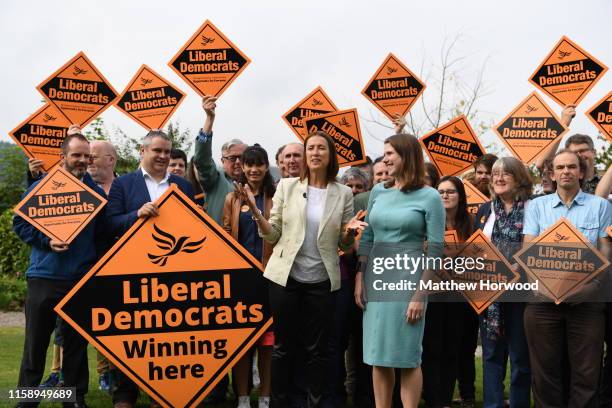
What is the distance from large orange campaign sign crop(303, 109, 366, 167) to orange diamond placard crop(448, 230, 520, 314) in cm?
231

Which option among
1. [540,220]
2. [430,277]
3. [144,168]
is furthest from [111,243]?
[540,220]

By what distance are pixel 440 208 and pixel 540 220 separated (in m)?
1.06

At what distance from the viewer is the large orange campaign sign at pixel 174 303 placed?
6199 millimetres

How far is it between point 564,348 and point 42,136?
5.28m

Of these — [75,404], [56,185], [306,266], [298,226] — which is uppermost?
[56,185]

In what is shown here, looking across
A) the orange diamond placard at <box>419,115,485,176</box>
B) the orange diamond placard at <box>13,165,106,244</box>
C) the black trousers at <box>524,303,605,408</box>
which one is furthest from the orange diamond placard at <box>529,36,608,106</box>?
the orange diamond placard at <box>13,165,106,244</box>

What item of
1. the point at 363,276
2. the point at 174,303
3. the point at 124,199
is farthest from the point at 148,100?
the point at 363,276

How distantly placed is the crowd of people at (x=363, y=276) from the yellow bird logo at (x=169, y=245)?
0.70 ft

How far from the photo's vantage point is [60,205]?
632 cm

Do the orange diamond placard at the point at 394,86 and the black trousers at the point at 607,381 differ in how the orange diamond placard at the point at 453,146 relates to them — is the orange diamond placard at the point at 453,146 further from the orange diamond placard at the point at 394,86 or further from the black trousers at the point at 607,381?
the black trousers at the point at 607,381

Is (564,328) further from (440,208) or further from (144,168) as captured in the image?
(144,168)

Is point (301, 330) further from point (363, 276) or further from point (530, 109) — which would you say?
point (530, 109)

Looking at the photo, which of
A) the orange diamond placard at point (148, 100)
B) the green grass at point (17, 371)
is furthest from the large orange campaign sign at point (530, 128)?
the orange diamond placard at point (148, 100)

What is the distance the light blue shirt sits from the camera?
5.91 m
